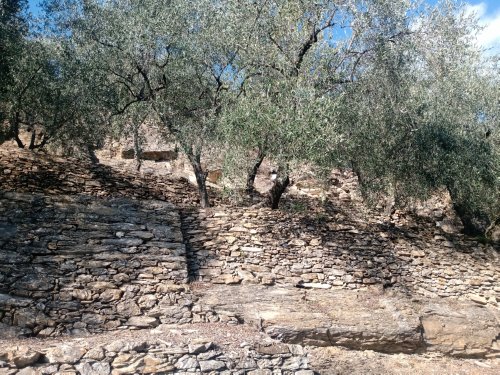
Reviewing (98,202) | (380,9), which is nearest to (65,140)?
(98,202)

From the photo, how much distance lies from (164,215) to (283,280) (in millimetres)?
3131

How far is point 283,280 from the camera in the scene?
11625 millimetres

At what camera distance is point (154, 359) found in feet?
24.6

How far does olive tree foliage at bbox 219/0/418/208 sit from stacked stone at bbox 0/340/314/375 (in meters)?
5.22

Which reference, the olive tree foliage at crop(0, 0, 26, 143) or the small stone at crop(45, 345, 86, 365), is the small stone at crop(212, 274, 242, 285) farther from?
the olive tree foliage at crop(0, 0, 26, 143)

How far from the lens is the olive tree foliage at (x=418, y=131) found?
14570 millimetres

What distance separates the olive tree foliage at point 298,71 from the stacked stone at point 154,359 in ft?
17.1

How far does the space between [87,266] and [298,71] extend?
23.7ft

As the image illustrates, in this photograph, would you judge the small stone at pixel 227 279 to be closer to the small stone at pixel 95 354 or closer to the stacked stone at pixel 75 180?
the small stone at pixel 95 354

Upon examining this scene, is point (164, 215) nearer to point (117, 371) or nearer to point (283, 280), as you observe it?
point (283, 280)

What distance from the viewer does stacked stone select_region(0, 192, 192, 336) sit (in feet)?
29.3

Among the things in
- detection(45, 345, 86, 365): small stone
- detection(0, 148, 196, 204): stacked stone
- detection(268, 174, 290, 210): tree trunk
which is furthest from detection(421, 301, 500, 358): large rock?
detection(0, 148, 196, 204): stacked stone

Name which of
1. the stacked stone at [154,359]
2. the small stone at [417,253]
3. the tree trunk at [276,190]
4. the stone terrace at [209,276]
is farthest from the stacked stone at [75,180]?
the stacked stone at [154,359]

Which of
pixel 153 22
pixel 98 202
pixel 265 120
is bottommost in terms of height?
pixel 98 202
